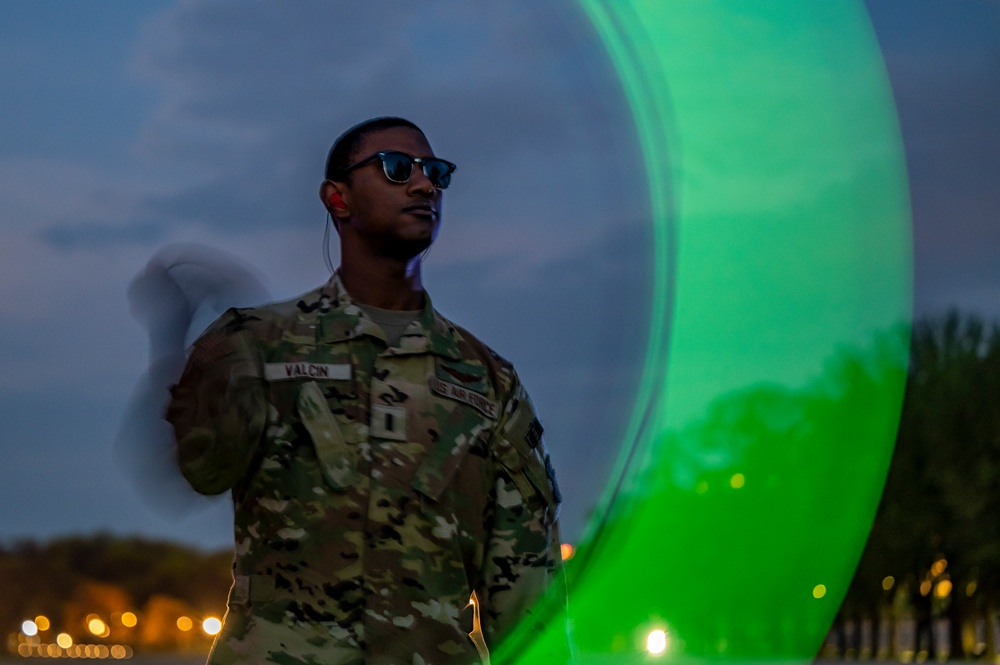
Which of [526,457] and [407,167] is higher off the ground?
[407,167]

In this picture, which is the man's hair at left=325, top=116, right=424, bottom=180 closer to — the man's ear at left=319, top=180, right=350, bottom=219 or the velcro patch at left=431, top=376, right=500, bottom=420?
the man's ear at left=319, top=180, right=350, bottom=219

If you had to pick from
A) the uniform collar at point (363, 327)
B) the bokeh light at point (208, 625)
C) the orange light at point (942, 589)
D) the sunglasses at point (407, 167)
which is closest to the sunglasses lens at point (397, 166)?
the sunglasses at point (407, 167)

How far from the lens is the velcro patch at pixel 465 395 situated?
4441 mm

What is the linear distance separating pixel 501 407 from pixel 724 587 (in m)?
12.3

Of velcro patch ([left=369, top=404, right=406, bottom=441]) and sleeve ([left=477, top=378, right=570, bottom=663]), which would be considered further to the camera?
sleeve ([left=477, top=378, right=570, bottom=663])

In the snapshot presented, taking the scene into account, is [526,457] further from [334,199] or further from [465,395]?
[334,199]

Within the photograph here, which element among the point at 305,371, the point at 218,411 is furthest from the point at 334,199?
the point at 218,411

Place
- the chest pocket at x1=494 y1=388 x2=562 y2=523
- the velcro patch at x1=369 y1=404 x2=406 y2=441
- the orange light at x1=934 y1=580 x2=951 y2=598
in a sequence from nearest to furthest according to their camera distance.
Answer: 1. the velcro patch at x1=369 y1=404 x2=406 y2=441
2. the chest pocket at x1=494 y1=388 x2=562 y2=523
3. the orange light at x1=934 y1=580 x2=951 y2=598

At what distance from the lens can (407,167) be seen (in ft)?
14.5

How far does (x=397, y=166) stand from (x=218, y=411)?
38.8 inches

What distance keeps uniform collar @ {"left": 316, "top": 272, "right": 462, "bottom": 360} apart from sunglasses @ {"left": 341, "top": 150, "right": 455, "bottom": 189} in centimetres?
39

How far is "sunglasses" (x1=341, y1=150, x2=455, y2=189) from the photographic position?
441 centimetres

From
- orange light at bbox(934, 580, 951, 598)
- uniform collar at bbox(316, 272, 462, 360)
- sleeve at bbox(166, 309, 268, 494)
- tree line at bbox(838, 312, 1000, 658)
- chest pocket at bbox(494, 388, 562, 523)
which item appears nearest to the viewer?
sleeve at bbox(166, 309, 268, 494)

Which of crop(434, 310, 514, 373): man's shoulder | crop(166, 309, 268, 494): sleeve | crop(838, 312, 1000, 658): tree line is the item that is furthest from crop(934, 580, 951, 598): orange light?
crop(166, 309, 268, 494): sleeve
